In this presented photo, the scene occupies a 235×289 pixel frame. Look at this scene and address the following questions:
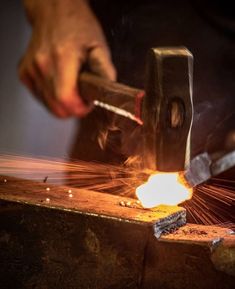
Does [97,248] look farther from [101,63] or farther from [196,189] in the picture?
[196,189]

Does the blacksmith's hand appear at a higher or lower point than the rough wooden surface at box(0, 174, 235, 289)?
higher

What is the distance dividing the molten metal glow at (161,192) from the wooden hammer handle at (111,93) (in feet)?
1.05

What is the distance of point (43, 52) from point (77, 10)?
0.83 feet

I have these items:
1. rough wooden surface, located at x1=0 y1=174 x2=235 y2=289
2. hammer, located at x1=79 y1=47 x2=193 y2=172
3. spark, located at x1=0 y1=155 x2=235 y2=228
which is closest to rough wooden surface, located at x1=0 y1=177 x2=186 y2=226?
rough wooden surface, located at x1=0 y1=174 x2=235 y2=289

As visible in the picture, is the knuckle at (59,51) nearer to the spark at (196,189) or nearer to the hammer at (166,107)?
the hammer at (166,107)

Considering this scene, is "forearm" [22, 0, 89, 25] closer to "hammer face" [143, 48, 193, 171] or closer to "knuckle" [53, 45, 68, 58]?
"knuckle" [53, 45, 68, 58]

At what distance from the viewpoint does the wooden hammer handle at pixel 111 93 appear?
5.27 feet

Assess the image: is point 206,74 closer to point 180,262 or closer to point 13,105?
point 180,262

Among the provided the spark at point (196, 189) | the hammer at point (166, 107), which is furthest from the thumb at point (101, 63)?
the spark at point (196, 189)

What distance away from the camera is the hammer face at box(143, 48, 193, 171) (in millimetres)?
1515

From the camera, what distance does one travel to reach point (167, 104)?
1520 millimetres

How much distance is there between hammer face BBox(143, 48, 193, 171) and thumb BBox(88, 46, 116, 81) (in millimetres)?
330

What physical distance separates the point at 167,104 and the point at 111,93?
0.79ft

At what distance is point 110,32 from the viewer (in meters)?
2.66
